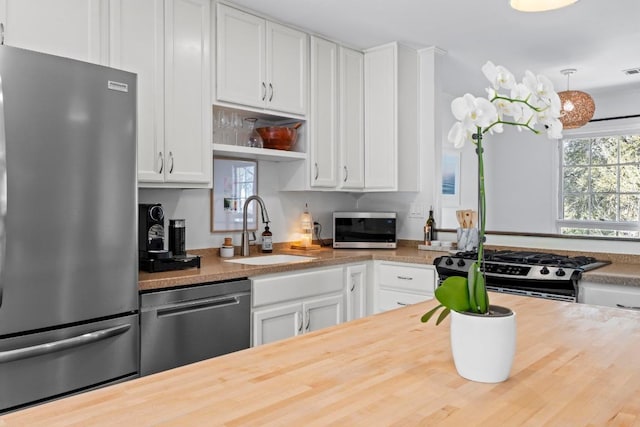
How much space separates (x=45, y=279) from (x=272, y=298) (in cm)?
124

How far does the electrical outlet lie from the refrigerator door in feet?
8.17

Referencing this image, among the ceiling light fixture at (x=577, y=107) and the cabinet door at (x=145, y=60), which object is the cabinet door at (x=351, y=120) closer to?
the cabinet door at (x=145, y=60)

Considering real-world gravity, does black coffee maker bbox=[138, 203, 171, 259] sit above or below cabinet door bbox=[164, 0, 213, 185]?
below

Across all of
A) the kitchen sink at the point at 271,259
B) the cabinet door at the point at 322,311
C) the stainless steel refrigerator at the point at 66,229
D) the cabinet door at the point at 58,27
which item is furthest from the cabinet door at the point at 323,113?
the stainless steel refrigerator at the point at 66,229

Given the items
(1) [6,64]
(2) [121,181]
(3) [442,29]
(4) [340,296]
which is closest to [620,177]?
(3) [442,29]

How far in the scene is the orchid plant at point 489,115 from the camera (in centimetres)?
99

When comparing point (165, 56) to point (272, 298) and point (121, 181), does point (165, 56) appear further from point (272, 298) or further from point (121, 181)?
point (272, 298)

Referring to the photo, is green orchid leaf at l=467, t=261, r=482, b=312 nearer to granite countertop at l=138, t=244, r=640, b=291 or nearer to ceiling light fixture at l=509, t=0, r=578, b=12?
ceiling light fixture at l=509, t=0, r=578, b=12

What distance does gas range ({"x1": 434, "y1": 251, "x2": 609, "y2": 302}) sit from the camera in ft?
8.75

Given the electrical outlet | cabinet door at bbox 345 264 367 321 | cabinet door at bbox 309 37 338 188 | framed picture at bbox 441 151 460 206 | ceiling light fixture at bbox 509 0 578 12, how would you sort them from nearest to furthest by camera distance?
ceiling light fixture at bbox 509 0 578 12 < cabinet door at bbox 345 264 367 321 < cabinet door at bbox 309 37 338 188 < the electrical outlet < framed picture at bbox 441 151 460 206

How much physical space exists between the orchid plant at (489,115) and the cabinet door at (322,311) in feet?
6.74

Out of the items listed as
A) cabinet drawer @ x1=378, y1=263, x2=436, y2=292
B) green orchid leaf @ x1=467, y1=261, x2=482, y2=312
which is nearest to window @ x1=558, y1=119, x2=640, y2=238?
cabinet drawer @ x1=378, y1=263, x2=436, y2=292

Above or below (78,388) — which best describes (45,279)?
above

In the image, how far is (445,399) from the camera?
3.06 feet
